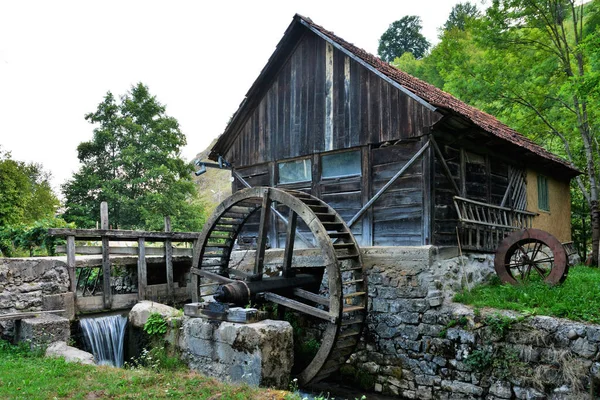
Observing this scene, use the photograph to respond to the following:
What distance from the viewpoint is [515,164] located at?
1023 cm

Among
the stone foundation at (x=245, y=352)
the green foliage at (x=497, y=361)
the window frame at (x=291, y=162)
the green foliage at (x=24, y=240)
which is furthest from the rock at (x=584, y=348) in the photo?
the green foliage at (x=24, y=240)

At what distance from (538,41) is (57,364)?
14.4 metres

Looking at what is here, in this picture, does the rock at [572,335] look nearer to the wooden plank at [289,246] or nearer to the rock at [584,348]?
the rock at [584,348]

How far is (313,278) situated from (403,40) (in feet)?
93.8

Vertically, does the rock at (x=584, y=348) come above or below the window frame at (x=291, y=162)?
below

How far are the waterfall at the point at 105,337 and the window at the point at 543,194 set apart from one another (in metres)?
10.3

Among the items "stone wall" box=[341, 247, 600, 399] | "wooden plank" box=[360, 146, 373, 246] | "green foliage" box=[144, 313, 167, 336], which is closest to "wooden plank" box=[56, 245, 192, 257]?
"green foliage" box=[144, 313, 167, 336]

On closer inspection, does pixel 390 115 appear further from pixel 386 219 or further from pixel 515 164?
pixel 515 164

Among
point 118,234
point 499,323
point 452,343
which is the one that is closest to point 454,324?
point 452,343

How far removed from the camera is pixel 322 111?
30.4 feet

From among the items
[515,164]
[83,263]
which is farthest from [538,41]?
[83,263]

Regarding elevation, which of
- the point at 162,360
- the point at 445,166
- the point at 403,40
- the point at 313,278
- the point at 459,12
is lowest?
the point at 162,360

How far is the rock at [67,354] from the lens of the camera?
6.19 meters

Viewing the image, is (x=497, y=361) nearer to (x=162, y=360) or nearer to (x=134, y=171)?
(x=162, y=360)
